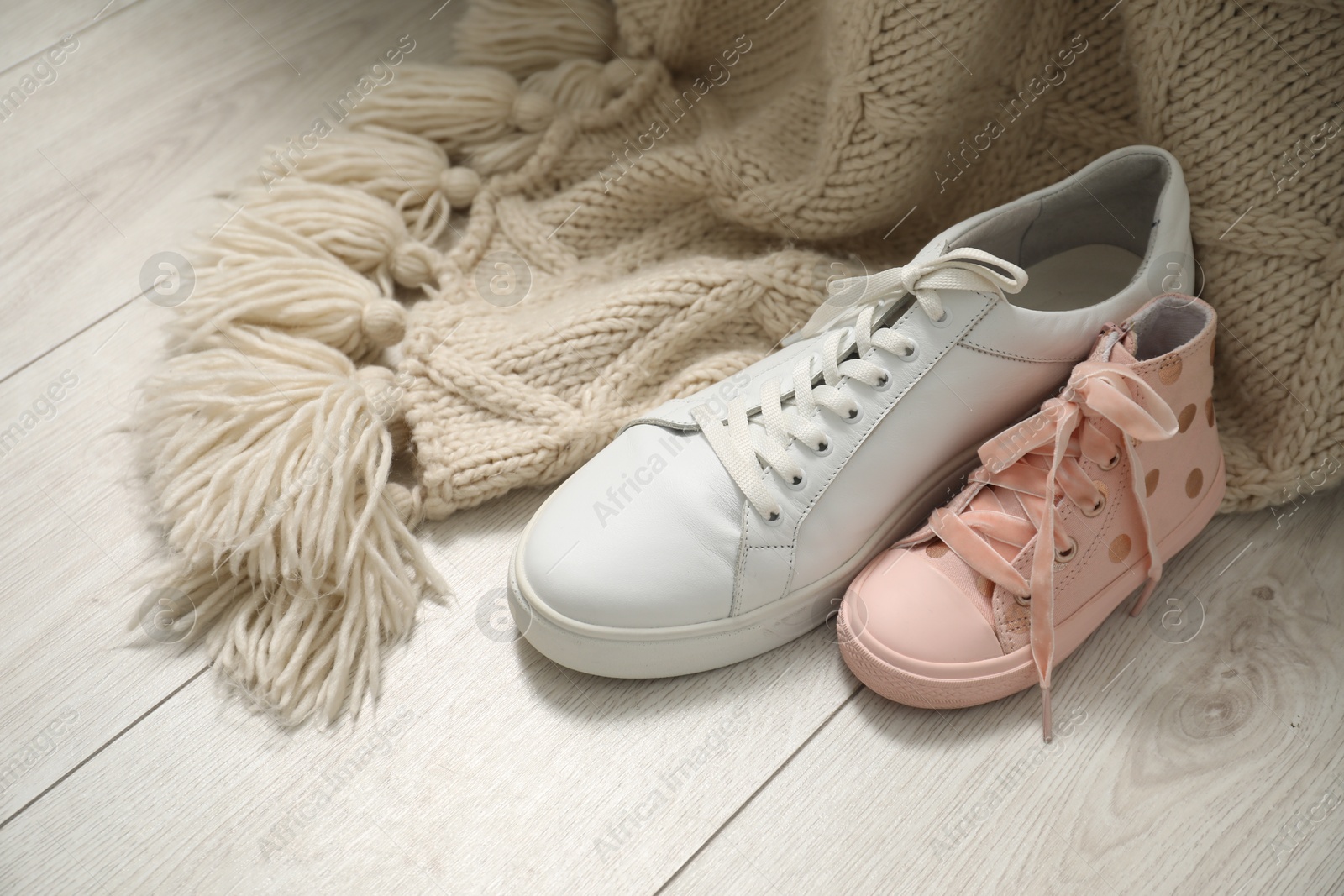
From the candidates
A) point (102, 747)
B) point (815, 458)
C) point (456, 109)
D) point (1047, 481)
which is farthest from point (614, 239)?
point (102, 747)

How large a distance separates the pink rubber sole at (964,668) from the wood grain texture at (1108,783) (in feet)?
0.09

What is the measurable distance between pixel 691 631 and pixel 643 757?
0.30 feet

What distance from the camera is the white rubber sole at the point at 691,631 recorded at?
60cm

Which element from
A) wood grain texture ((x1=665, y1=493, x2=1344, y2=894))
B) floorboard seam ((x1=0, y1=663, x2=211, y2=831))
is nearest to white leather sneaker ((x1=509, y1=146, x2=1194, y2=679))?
wood grain texture ((x1=665, y1=493, x2=1344, y2=894))

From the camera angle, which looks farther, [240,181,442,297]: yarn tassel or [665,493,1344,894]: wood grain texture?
[240,181,442,297]: yarn tassel

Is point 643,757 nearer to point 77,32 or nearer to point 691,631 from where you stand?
point 691,631

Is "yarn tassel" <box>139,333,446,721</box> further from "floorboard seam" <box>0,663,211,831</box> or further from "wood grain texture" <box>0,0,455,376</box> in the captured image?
"wood grain texture" <box>0,0,455,376</box>

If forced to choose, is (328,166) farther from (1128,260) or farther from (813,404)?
(1128,260)

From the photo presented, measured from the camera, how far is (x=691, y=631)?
0.60m

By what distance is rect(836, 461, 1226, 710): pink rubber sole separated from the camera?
1.91 feet

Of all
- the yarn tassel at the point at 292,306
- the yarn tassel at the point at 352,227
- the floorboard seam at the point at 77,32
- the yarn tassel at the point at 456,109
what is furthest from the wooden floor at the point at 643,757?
the floorboard seam at the point at 77,32

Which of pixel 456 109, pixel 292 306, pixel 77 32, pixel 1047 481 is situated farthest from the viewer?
pixel 77 32

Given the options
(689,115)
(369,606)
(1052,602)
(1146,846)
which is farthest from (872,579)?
(689,115)

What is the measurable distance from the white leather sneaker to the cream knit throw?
81 millimetres
